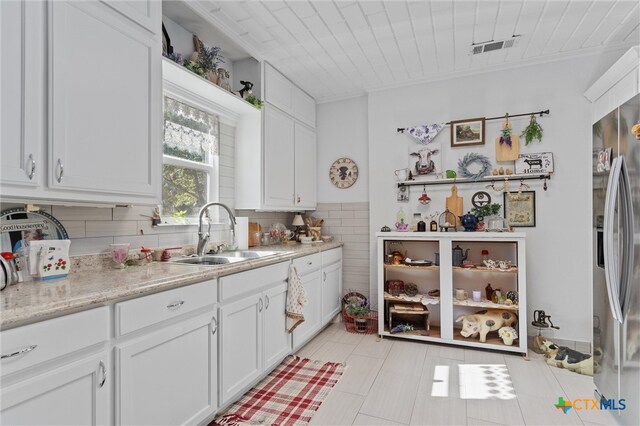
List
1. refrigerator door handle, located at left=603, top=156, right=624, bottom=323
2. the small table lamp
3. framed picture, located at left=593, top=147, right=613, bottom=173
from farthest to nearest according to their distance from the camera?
the small table lamp, framed picture, located at left=593, top=147, right=613, bottom=173, refrigerator door handle, located at left=603, top=156, right=624, bottom=323

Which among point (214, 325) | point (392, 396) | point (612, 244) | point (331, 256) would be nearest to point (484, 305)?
point (392, 396)

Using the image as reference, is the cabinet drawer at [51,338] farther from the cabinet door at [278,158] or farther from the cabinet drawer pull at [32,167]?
the cabinet door at [278,158]

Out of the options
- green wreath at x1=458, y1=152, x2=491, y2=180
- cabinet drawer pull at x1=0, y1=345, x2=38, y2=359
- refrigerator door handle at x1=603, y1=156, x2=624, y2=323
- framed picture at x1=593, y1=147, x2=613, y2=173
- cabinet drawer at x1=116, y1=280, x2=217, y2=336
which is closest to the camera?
cabinet drawer pull at x1=0, y1=345, x2=38, y2=359

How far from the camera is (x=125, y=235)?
2053 mm

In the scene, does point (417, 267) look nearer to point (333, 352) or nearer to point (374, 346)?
point (374, 346)

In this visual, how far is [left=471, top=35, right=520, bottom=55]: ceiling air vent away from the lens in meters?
2.72

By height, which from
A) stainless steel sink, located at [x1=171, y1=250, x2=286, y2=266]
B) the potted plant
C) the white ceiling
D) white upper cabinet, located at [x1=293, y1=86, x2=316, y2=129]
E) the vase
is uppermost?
the white ceiling

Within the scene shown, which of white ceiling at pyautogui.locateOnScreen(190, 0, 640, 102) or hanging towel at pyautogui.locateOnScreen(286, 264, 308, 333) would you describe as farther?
hanging towel at pyautogui.locateOnScreen(286, 264, 308, 333)

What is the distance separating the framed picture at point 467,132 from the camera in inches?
129

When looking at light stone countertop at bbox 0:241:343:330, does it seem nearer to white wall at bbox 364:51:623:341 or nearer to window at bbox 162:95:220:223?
window at bbox 162:95:220:223

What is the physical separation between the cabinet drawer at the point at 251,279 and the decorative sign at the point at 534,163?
2398 mm

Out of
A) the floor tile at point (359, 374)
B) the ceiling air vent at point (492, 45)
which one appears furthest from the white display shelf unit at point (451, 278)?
the ceiling air vent at point (492, 45)

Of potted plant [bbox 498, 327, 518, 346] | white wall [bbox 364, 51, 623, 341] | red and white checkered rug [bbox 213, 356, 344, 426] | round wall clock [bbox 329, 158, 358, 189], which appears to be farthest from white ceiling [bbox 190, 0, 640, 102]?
red and white checkered rug [bbox 213, 356, 344, 426]

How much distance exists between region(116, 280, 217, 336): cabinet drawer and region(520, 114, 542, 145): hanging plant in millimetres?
3052
